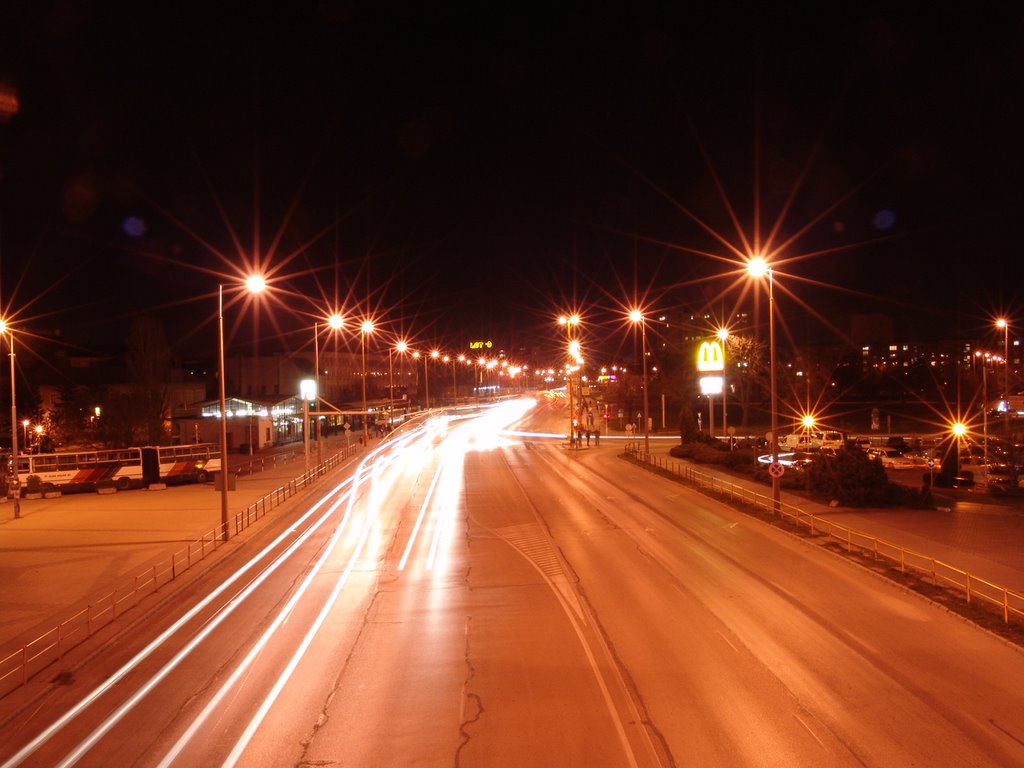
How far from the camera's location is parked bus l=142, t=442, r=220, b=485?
3566cm

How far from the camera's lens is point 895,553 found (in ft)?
54.9

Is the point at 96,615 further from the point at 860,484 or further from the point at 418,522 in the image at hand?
the point at 860,484

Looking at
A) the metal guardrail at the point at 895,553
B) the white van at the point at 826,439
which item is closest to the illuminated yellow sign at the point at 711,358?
the white van at the point at 826,439

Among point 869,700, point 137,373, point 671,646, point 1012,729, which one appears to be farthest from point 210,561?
point 137,373

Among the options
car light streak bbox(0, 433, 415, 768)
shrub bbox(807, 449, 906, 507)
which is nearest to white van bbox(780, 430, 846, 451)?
shrub bbox(807, 449, 906, 507)

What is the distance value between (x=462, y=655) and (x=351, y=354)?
98.3m

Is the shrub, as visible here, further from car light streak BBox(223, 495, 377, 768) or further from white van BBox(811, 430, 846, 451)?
white van BBox(811, 430, 846, 451)

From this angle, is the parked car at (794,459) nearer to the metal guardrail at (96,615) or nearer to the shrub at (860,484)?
the shrub at (860,484)

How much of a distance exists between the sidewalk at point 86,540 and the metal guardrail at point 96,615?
0.40 meters

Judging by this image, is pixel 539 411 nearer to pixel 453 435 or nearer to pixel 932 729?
pixel 453 435

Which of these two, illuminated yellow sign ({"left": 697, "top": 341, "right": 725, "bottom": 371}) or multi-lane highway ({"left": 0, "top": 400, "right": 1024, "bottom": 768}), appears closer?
multi-lane highway ({"left": 0, "top": 400, "right": 1024, "bottom": 768})

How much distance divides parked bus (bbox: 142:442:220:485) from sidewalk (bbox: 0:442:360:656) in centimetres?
69

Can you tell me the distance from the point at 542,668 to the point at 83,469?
3169cm

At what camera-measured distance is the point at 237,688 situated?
984cm
